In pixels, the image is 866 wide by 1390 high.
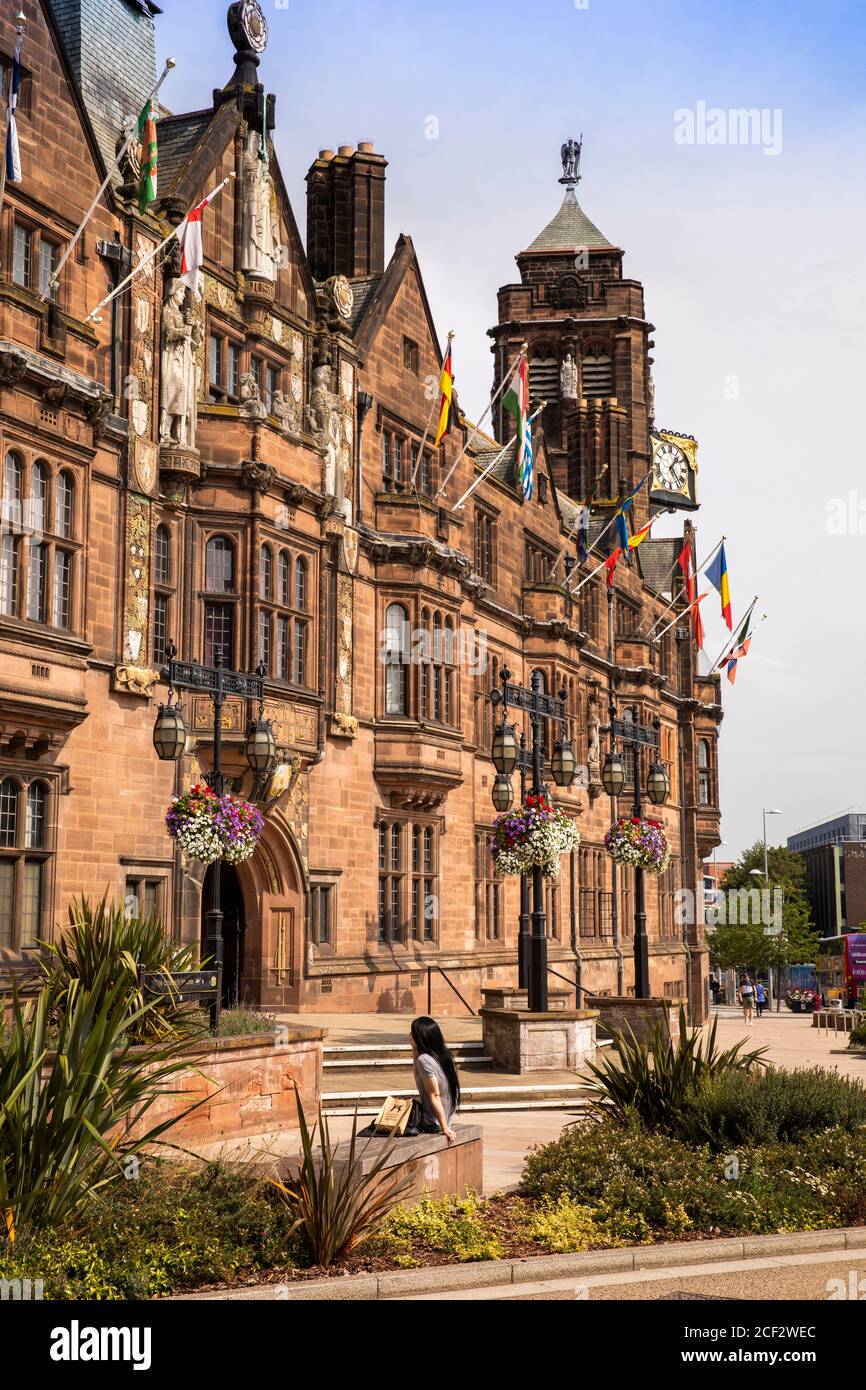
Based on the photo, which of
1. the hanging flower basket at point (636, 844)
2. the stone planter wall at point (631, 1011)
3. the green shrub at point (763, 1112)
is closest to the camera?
the green shrub at point (763, 1112)

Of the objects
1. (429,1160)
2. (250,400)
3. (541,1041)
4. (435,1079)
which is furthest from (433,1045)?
(250,400)

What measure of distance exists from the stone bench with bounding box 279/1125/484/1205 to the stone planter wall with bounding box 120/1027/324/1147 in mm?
2975

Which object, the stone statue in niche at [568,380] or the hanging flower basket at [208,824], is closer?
the hanging flower basket at [208,824]

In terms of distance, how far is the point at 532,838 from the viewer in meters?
26.0

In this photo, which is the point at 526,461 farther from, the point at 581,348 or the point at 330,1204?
the point at 581,348

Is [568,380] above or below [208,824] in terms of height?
above

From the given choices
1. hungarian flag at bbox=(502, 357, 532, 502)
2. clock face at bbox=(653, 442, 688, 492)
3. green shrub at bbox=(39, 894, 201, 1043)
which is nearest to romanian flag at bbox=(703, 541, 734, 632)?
hungarian flag at bbox=(502, 357, 532, 502)

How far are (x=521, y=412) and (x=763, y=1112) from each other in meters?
23.5

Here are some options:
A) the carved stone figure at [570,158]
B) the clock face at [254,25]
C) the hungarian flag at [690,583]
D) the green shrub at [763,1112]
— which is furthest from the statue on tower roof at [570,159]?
the green shrub at [763,1112]

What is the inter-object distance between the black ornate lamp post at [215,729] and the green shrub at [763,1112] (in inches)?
→ 246

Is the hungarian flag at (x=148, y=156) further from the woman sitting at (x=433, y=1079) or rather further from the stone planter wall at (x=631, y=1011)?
the stone planter wall at (x=631, y=1011)

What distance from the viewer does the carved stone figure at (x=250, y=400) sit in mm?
27859

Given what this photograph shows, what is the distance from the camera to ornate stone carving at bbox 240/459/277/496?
90.0 ft
